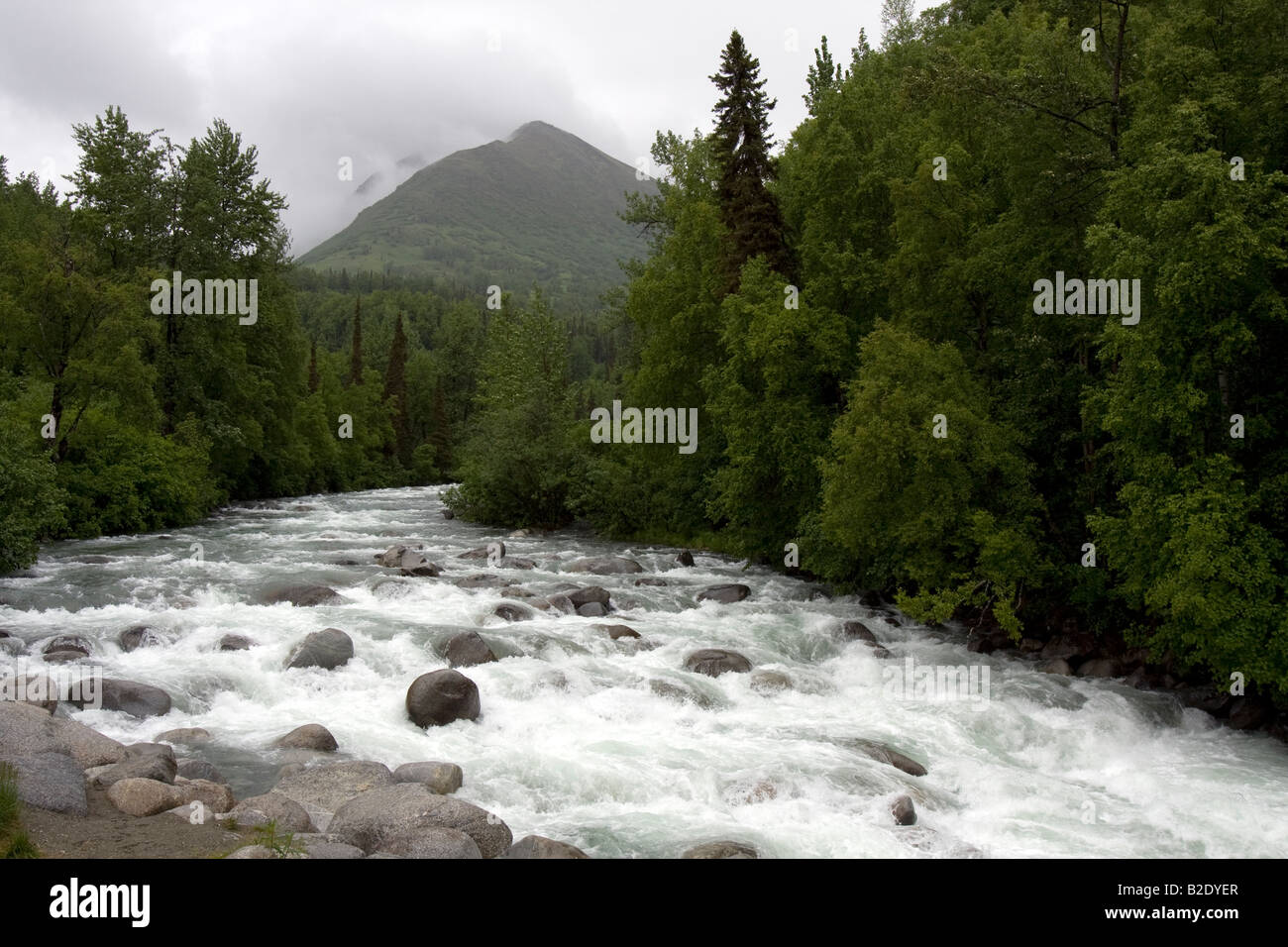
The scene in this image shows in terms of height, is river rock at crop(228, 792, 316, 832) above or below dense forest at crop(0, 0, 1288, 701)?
below

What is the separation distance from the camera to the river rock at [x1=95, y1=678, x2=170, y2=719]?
46.3 feet

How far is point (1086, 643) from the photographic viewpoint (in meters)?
21.0

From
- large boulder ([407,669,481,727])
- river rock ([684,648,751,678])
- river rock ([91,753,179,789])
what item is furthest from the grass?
river rock ([684,648,751,678])

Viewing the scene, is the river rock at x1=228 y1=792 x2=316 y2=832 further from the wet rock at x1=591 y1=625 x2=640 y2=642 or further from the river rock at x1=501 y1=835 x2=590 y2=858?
the wet rock at x1=591 y1=625 x2=640 y2=642

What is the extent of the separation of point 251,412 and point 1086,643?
43322 millimetres

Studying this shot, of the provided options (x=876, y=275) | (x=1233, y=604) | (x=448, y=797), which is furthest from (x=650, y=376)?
(x=448, y=797)

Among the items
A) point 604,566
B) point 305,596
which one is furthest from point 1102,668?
point 305,596

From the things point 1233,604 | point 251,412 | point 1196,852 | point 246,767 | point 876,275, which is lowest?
point 1196,852

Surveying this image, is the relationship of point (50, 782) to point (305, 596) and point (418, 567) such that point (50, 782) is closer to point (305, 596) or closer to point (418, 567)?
point (305, 596)

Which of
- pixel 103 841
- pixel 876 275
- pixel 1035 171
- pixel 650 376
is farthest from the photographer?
pixel 650 376

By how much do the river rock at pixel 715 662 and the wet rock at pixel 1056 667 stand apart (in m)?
6.88

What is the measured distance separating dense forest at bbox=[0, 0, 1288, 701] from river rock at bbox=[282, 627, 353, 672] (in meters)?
11.8
